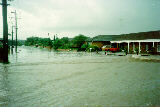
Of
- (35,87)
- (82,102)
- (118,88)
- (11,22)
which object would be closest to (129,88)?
(118,88)

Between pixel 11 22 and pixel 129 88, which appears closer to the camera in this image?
pixel 129 88

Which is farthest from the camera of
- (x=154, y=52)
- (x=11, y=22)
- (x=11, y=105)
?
(x=11, y=22)

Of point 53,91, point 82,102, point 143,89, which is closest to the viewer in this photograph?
point 82,102

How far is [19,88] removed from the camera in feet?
24.5

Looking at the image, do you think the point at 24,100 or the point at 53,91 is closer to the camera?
the point at 24,100

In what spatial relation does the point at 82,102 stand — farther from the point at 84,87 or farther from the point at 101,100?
the point at 84,87

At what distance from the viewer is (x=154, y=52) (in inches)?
1438

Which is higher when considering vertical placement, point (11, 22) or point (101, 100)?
point (11, 22)

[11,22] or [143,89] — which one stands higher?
[11,22]

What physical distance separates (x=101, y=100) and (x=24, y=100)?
7.93ft

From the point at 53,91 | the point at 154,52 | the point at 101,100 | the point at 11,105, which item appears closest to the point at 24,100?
the point at 11,105

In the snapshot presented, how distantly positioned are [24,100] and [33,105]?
2.02 feet

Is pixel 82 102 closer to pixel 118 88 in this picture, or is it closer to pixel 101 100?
pixel 101 100

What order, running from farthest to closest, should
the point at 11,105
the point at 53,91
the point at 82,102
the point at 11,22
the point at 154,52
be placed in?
the point at 11,22
the point at 154,52
the point at 53,91
the point at 82,102
the point at 11,105
